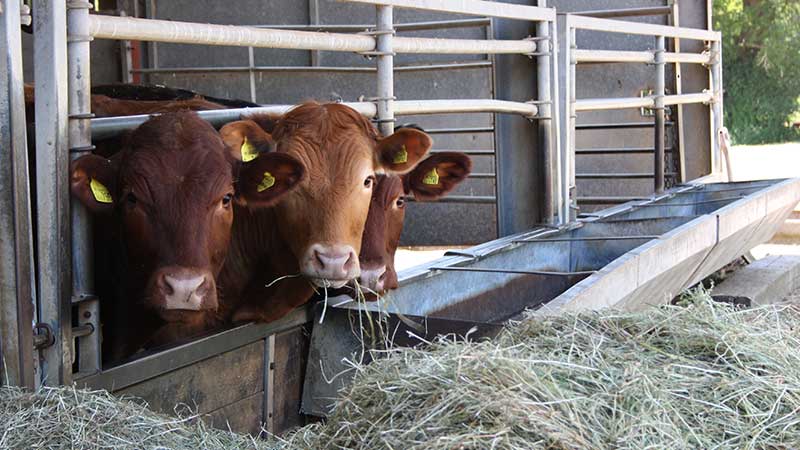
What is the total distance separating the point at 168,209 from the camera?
3.74 meters

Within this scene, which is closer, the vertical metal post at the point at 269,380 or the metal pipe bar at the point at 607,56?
the vertical metal post at the point at 269,380

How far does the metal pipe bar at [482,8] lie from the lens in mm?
5418

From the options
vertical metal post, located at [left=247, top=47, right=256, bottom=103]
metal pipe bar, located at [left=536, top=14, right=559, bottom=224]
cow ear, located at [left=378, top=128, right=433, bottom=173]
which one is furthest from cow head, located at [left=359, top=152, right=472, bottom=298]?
vertical metal post, located at [left=247, top=47, right=256, bottom=103]

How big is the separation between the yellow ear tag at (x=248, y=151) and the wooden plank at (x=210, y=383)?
0.82 meters

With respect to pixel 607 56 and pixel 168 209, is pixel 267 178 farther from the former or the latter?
pixel 607 56

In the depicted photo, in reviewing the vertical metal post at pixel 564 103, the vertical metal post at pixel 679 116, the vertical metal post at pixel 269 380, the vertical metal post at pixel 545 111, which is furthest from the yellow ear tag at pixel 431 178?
the vertical metal post at pixel 679 116

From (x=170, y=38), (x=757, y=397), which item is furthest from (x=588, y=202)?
(x=757, y=397)

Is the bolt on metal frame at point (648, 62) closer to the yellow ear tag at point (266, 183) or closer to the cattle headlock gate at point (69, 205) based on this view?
the cattle headlock gate at point (69, 205)

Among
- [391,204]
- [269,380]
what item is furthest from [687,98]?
[269,380]

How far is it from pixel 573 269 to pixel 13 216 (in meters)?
4.39

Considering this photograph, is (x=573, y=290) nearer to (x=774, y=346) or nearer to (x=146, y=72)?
(x=774, y=346)

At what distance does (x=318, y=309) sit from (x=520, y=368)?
220 centimetres

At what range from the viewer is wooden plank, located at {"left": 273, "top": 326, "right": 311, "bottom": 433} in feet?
14.5

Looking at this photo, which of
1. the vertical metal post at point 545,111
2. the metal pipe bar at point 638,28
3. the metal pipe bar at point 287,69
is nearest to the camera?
the vertical metal post at point 545,111
